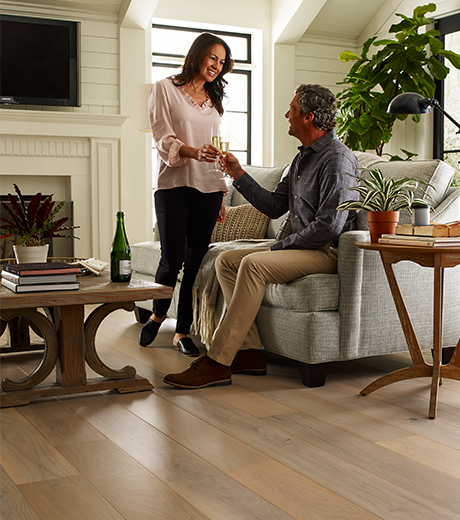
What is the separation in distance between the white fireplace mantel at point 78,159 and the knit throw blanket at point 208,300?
2277 mm

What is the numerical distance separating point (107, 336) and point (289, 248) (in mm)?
1312

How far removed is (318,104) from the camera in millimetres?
2615

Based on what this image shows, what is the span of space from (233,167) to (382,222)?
28.5 inches

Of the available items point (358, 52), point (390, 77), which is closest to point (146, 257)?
point (390, 77)

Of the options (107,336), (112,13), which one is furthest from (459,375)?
(112,13)

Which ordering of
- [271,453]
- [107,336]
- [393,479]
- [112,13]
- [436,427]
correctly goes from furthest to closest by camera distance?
[112,13] → [107,336] → [436,427] → [271,453] → [393,479]

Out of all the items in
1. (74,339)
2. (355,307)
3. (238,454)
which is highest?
(355,307)

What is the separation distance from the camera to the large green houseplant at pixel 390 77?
4797 millimetres

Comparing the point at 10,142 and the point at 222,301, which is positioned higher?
the point at 10,142

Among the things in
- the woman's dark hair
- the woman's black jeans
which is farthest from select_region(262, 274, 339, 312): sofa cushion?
the woman's dark hair

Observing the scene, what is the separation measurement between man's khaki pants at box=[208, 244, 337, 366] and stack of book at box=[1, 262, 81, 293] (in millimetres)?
603

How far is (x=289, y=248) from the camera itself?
2633 mm

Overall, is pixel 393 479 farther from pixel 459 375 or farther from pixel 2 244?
pixel 2 244

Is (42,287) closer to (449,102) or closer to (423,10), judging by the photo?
(423,10)
